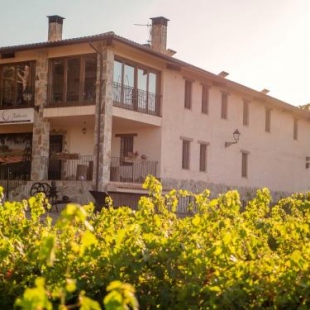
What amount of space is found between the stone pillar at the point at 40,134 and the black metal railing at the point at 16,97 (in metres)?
0.37

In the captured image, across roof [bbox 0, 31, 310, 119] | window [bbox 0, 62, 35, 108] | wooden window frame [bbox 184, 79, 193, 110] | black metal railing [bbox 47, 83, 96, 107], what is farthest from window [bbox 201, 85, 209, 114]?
window [bbox 0, 62, 35, 108]

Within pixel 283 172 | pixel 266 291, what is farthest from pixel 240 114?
pixel 266 291

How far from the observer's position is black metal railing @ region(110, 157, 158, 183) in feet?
81.6

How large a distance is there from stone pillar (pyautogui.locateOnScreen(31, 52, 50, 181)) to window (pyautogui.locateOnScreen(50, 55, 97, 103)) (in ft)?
1.10

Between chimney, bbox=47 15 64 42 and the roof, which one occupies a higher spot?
chimney, bbox=47 15 64 42

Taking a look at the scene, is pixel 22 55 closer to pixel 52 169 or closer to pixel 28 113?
pixel 28 113

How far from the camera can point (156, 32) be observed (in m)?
29.4

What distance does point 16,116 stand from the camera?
25922mm

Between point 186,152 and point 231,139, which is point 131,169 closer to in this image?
point 186,152

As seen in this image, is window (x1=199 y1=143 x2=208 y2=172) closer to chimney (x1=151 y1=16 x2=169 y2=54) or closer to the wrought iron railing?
the wrought iron railing

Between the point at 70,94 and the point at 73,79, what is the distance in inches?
22.2

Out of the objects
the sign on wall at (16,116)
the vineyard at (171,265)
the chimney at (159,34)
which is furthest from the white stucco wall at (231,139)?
the vineyard at (171,265)

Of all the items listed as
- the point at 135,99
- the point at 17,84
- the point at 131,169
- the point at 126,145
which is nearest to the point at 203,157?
the point at 126,145

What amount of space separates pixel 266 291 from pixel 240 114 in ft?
91.1
